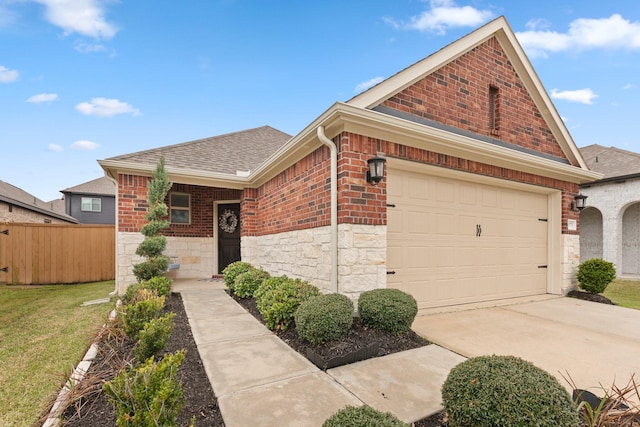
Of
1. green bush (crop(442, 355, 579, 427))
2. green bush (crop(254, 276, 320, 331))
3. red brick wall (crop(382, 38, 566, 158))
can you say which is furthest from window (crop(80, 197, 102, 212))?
green bush (crop(442, 355, 579, 427))

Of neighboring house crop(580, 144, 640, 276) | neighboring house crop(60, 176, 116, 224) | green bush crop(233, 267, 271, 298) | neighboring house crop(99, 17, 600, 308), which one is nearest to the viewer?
neighboring house crop(99, 17, 600, 308)

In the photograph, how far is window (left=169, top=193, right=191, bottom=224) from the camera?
29.3ft

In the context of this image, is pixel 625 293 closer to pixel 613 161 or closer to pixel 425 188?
pixel 613 161

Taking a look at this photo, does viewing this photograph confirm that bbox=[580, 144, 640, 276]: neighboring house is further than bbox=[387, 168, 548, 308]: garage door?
Yes

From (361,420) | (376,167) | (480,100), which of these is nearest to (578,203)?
(480,100)

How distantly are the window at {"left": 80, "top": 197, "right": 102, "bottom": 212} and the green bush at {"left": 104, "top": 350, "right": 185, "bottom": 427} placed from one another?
24.6 metres

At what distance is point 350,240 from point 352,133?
1.46m

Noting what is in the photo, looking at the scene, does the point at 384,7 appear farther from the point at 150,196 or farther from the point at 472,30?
the point at 150,196

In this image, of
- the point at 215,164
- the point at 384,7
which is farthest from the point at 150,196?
the point at 384,7

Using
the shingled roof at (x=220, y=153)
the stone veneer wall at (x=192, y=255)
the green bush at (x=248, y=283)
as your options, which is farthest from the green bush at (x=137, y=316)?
the stone veneer wall at (x=192, y=255)

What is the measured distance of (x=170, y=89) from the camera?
10.5 meters

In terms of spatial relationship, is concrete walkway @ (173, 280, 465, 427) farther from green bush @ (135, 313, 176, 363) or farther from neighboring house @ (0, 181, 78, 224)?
neighboring house @ (0, 181, 78, 224)

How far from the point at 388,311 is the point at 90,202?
81.0ft

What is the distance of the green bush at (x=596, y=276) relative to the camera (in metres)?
6.43
